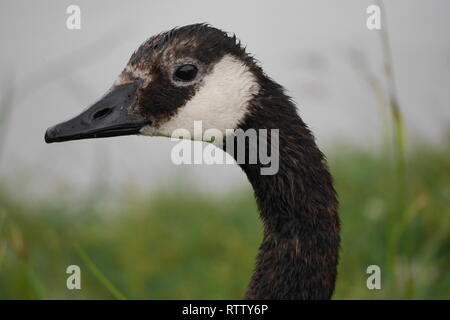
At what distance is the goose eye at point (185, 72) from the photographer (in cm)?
243

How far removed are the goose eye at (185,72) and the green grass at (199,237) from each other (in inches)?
66.6

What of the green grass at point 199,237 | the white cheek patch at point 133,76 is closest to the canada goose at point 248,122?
the white cheek patch at point 133,76

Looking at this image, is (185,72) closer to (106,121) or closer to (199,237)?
(106,121)

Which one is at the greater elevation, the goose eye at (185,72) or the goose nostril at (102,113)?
the goose eye at (185,72)

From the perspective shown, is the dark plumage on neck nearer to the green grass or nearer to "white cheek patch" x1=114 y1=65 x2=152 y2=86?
"white cheek patch" x1=114 y1=65 x2=152 y2=86

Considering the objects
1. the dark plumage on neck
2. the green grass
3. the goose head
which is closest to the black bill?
the goose head

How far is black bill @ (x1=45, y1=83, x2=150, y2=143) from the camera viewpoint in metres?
2.38

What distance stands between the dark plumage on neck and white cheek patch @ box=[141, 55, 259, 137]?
4 centimetres

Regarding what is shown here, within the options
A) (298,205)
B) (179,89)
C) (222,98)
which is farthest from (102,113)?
(298,205)

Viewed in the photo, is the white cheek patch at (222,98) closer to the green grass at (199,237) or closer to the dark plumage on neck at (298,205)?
the dark plumage on neck at (298,205)

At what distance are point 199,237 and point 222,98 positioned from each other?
2379mm
